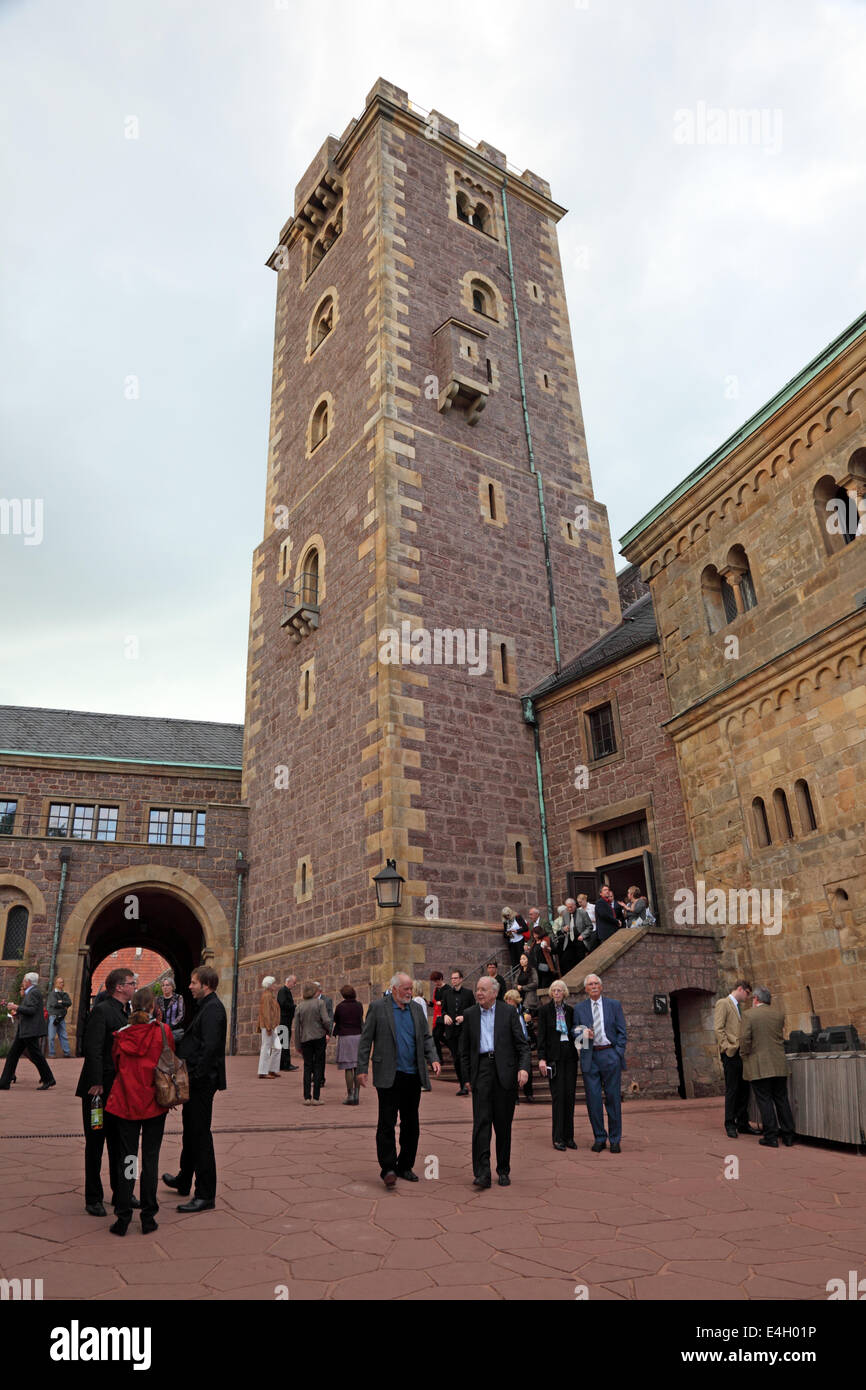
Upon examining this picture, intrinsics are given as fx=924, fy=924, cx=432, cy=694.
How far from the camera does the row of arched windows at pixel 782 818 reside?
12.9 metres

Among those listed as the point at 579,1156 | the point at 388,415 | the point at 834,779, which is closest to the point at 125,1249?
the point at 579,1156

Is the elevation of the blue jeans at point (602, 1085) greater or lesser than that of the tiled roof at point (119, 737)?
lesser

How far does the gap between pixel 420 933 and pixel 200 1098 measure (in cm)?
993

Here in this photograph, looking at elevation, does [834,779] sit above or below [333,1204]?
above

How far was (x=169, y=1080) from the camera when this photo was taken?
594 cm

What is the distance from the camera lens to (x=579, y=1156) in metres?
8.64

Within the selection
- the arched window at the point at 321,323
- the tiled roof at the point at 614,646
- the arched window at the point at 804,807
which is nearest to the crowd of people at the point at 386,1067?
the arched window at the point at 804,807

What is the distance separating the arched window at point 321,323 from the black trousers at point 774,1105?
21.7 m

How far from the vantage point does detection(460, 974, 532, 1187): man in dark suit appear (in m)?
7.36

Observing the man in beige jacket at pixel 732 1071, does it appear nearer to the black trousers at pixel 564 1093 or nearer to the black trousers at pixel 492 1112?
the black trousers at pixel 564 1093

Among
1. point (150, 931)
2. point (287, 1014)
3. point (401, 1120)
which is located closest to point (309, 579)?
point (287, 1014)

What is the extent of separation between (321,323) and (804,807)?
19.3 meters

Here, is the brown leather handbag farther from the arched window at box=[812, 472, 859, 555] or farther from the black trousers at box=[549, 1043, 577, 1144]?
the arched window at box=[812, 472, 859, 555]
